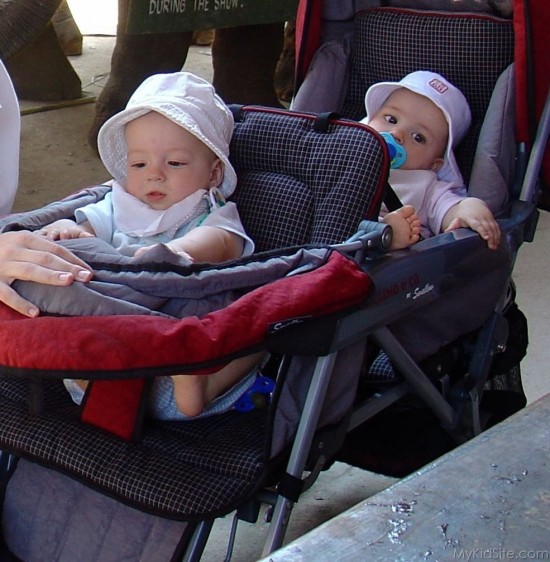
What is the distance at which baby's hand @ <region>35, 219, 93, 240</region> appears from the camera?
198 centimetres

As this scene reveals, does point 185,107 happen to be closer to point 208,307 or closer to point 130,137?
point 130,137

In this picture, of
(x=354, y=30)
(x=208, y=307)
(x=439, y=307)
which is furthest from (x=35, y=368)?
(x=354, y=30)

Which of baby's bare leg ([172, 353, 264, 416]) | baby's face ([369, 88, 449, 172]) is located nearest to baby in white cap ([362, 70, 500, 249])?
baby's face ([369, 88, 449, 172])

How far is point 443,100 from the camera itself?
2.36m

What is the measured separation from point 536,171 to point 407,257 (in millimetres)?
587

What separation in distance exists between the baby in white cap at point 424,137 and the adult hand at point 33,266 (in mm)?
905

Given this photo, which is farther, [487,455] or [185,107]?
[185,107]

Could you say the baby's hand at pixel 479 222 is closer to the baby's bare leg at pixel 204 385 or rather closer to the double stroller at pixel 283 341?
A: the double stroller at pixel 283 341

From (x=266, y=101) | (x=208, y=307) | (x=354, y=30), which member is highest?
(x=354, y=30)

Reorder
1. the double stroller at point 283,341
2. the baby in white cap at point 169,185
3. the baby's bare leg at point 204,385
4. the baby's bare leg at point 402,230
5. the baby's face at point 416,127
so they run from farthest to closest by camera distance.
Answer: the baby's face at point 416,127 → the baby in white cap at point 169,185 → the baby's bare leg at point 402,230 → the baby's bare leg at point 204,385 → the double stroller at point 283,341

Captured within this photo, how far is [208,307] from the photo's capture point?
172cm

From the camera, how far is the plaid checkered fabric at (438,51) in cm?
246

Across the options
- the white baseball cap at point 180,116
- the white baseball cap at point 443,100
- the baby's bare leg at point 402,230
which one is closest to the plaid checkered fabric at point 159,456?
the baby's bare leg at point 402,230

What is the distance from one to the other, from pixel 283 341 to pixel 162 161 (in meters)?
0.63
